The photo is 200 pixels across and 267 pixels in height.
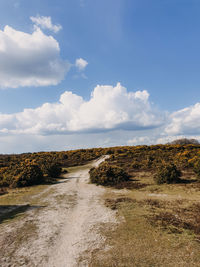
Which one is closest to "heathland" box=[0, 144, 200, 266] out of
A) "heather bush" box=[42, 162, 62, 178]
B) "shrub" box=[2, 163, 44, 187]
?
"shrub" box=[2, 163, 44, 187]

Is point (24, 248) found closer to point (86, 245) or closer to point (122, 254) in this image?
point (86, 245)

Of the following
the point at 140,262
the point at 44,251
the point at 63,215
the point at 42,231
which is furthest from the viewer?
the point at 63,215

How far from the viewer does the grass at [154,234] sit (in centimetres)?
673

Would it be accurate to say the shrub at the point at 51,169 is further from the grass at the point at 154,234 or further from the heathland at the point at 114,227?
the grass at the point at 154,234

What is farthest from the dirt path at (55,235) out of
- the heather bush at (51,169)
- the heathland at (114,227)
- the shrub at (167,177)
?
the heather bush at (51,169)

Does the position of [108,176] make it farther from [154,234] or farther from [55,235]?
[154,234]

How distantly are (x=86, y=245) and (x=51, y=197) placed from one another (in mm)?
10019

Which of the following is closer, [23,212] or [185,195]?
[23,212]

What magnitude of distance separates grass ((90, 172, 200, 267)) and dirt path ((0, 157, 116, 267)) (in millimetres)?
794

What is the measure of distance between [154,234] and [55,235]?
206 inches

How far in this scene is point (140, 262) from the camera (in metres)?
6.57

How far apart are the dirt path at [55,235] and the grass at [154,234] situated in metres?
0.79

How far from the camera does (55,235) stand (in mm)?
9133

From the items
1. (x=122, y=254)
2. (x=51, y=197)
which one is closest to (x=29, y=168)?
(x=51, y=197)
